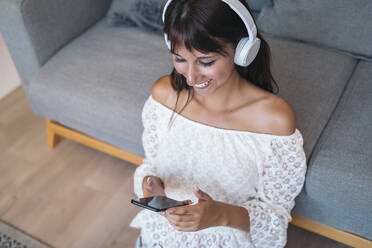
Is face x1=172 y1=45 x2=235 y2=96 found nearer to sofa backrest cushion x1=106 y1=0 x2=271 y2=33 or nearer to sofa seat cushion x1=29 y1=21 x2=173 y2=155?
sofa seat cushion x1=29 y1=21 x2=173 y2=155

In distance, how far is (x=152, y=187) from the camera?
1.00 m

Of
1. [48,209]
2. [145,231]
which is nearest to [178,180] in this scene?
[145,231]

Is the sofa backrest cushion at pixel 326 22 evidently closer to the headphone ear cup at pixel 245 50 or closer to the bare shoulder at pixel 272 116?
the bare shoulder at pixel 272 116

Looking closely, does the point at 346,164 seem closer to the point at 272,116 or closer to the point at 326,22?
the point at 272,116

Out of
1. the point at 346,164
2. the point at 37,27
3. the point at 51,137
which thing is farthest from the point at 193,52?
the point at 51,137

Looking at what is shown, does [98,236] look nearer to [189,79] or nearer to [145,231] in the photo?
[145,231]

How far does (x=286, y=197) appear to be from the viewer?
1.01 m

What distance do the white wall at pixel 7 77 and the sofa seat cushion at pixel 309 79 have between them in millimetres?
1694

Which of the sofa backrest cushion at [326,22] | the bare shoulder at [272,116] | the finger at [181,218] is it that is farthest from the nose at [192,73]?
the sofa backrest cushion at [326,22]

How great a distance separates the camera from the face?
0.82m

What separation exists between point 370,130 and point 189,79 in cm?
70

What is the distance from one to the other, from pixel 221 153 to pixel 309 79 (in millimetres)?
582

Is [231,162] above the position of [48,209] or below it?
above

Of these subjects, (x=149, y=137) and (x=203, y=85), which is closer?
(x=203, y=85)
